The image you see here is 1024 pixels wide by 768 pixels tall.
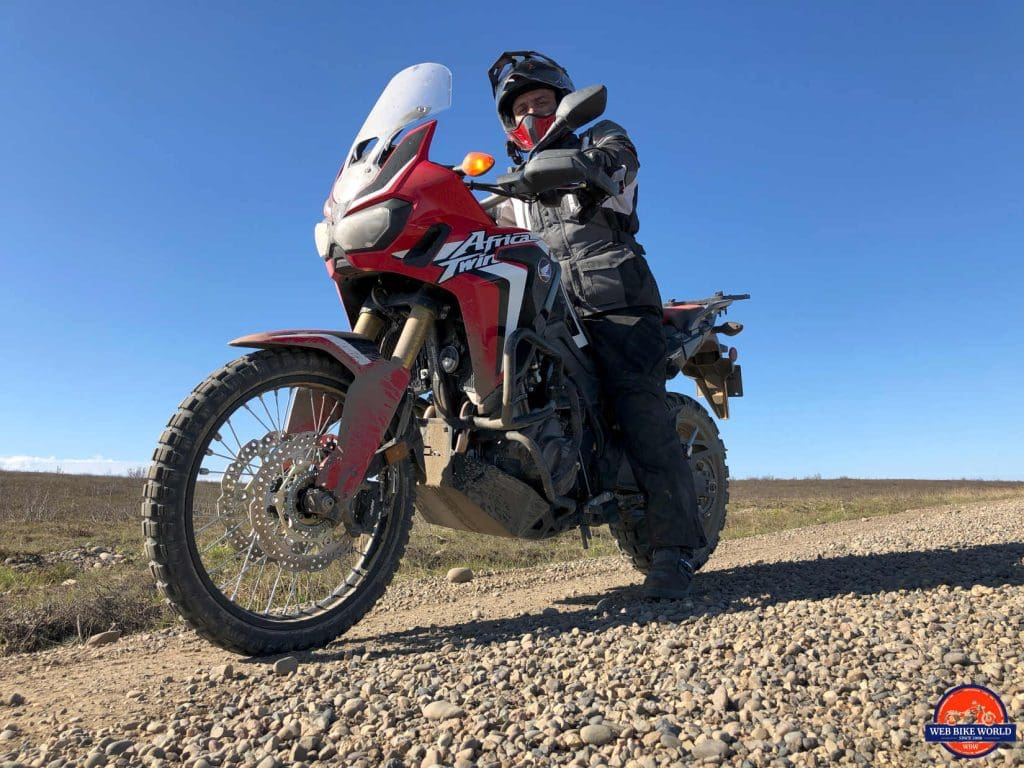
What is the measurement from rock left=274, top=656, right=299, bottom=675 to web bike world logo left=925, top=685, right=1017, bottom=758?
2.00 m

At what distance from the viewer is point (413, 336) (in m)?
3.19

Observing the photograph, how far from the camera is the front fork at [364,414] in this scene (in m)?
2.88

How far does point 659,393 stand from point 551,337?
782 millimetres

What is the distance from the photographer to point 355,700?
2.05m

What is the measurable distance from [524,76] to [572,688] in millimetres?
3308

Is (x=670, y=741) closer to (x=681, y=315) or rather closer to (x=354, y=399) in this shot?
(x=354, y=399)

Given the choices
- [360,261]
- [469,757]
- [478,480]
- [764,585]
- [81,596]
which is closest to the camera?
[469,757]

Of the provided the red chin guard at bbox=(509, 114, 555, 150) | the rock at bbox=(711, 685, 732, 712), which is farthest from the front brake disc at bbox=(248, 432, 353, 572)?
the red chin guard at bbox=(509, 114, 555, 150)

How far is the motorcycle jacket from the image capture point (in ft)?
13.1

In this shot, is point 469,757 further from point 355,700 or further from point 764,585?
point 764,585

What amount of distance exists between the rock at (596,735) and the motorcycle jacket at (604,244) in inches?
108

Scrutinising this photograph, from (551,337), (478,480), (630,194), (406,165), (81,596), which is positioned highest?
(630,194)

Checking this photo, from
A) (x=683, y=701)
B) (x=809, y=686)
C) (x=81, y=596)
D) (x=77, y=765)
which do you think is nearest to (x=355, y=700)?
(x=77, y=765)

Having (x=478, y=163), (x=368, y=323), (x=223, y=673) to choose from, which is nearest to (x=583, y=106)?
(x=478, y=163)
